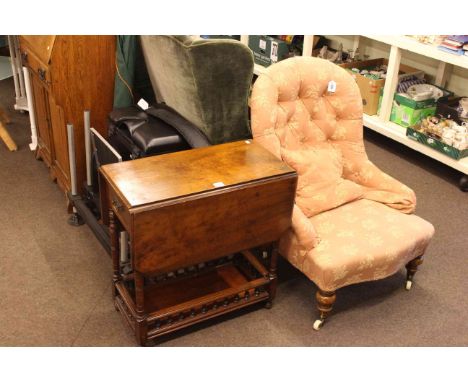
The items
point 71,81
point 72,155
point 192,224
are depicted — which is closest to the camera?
point 192,224

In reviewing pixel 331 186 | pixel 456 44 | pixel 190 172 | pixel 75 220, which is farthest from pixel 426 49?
pixel 75 220

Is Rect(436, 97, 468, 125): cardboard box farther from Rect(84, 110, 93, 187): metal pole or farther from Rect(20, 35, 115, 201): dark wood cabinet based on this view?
Rect(84, 110, 93, 187): metal pole

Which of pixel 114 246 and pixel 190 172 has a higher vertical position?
pixel 190 172

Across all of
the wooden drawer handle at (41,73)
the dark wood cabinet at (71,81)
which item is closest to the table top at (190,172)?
the dark wood cabinet at (71,81)

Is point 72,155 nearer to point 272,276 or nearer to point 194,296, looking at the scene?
point 194,296

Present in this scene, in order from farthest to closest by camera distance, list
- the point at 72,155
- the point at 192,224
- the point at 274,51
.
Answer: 1. the point at 274,51
2. the point at 72,155
3. the point at 192,224

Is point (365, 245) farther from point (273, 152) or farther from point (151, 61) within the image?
point (151, 61)

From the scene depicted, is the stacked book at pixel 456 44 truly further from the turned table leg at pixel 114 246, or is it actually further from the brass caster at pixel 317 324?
the turned table leg at pixel 114 246

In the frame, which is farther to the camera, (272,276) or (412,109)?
(412,109)

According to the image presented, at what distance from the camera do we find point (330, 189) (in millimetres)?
2527

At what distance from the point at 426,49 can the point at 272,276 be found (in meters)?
1.94

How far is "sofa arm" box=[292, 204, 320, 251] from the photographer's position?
2.24 m

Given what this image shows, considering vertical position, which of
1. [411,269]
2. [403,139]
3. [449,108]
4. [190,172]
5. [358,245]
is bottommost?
[411,269]

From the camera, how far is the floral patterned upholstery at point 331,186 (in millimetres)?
2256
